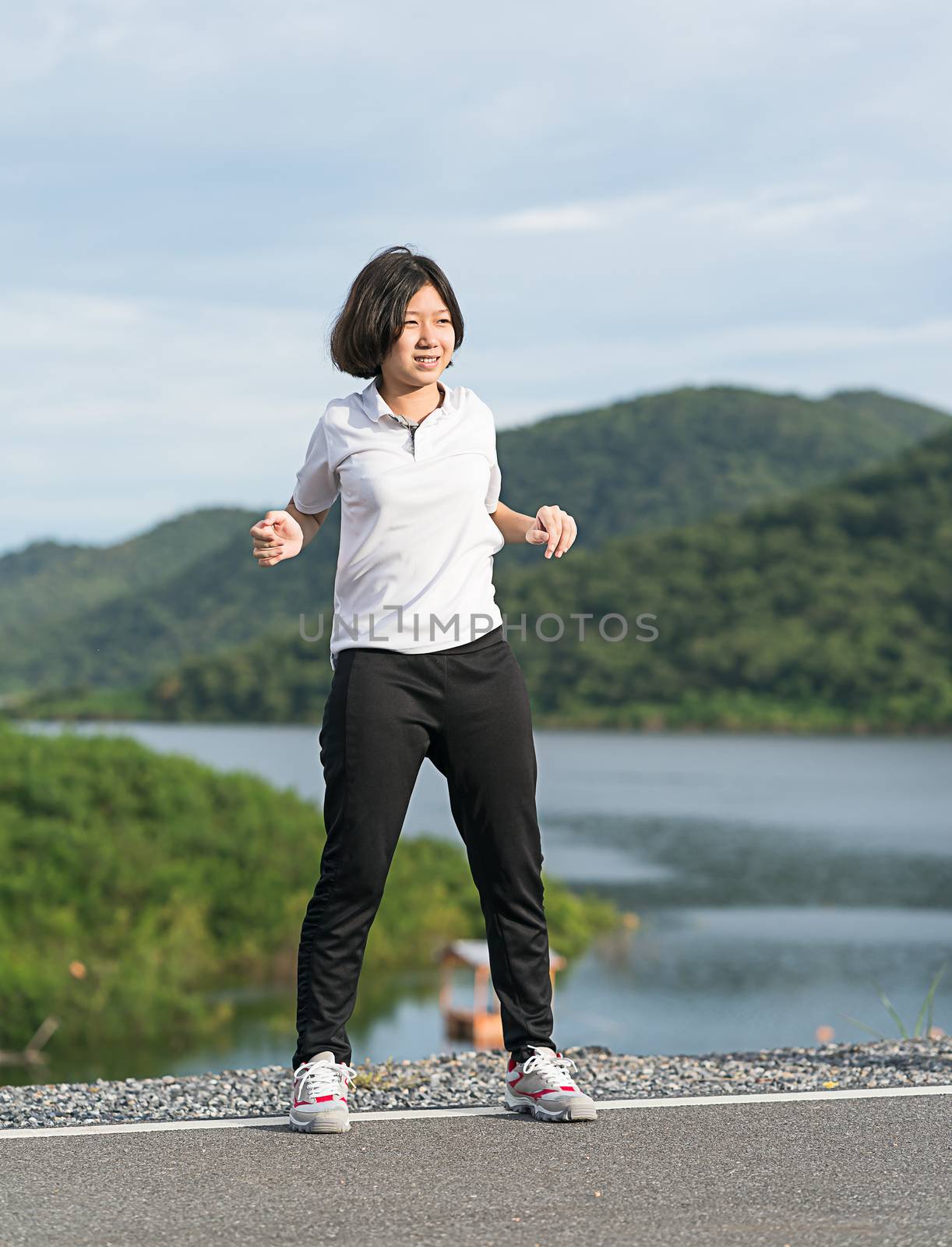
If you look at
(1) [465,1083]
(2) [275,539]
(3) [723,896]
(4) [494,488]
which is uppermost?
(4) [494,488]

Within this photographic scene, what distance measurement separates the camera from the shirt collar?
3.78 meters

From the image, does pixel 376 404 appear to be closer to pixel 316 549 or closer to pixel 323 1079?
pixel 323 1079

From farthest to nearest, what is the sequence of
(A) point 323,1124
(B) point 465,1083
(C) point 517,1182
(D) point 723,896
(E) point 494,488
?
(D) point 723,896 → (B) point 465,1083 → (E) point 494,488 → (A) point 323,1124 → (C) point 517,1182

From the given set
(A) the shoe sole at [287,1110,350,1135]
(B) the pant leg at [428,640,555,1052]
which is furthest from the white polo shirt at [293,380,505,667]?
(A) the shoe sole at [287,1110,350,1135]

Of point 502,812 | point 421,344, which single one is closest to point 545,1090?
point 502,812

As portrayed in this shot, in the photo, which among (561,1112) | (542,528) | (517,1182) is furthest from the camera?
(542,528)

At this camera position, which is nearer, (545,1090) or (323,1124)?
(323,1124)

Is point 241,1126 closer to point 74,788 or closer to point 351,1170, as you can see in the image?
point 351,1170

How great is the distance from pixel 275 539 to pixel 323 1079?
123cm

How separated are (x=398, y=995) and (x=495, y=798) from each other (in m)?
23.1

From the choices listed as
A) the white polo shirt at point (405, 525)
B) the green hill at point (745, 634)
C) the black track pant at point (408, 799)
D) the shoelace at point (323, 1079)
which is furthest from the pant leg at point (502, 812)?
the green hill at point (745, 634)

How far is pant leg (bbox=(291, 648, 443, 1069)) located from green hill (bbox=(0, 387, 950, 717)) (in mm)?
113453

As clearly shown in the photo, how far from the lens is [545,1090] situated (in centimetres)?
367

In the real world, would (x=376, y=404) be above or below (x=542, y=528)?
above
